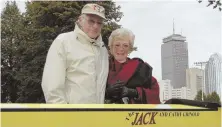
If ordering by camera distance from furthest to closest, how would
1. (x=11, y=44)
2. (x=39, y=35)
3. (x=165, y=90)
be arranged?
(x=11, y=44), (x=39, y=35), (x=165, y=90)

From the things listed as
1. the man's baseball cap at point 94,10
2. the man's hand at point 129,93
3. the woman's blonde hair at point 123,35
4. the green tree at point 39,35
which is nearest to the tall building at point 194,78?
the woman's blonde hair at point 123,35

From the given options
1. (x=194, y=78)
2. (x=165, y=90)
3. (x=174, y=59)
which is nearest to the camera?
(x=165, y=90)

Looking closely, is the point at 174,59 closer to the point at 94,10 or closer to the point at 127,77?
the point at 127,77

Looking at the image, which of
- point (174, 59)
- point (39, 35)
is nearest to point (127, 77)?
point (174, 59)

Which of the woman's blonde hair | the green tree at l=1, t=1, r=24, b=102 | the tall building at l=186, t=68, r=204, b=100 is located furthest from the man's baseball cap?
the green tree at l=1, t=1, r=24, b=102

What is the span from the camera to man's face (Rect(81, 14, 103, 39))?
2692 mm

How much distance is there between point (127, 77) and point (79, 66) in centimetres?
42

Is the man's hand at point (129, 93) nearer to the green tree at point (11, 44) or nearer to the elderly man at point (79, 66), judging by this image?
the elderly man at point (79, 66)

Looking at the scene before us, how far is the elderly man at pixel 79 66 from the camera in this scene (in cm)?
245

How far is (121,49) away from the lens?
2926 millimetres

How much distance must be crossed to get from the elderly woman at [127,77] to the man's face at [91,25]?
0.26m

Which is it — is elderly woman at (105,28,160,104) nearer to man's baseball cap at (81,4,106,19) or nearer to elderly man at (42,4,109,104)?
elderly man at (42,4,109,104)

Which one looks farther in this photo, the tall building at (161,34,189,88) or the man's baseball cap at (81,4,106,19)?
the tall building at (161,34,189,88)

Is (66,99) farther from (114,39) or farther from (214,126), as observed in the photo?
(214,126)
